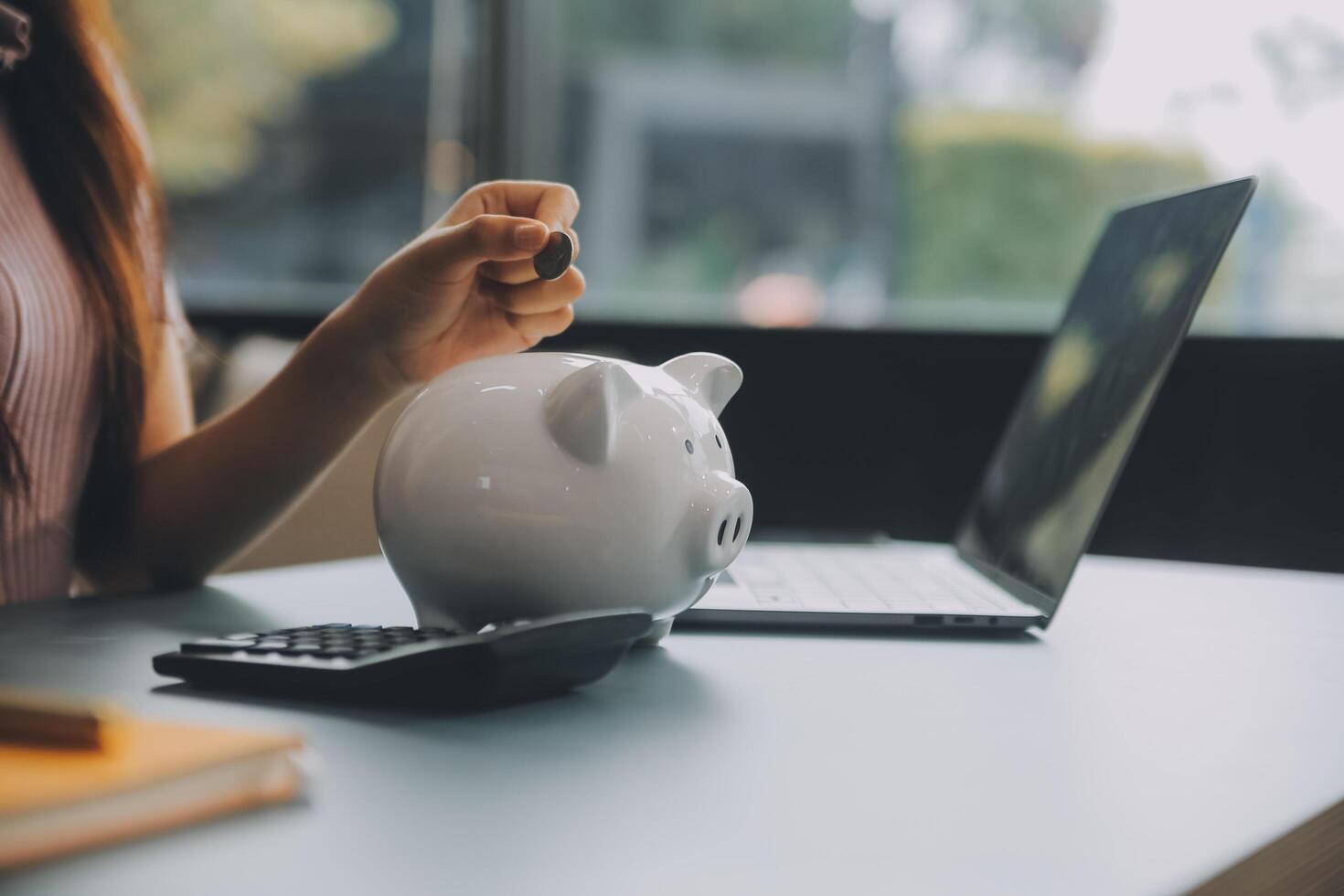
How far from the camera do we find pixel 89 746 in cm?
34

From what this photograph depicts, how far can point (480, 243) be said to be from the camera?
2.18ft

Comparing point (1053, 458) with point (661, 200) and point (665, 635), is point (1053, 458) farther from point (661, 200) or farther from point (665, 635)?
point (661, 200)

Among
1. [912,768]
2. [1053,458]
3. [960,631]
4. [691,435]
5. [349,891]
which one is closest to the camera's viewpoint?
[349,891]

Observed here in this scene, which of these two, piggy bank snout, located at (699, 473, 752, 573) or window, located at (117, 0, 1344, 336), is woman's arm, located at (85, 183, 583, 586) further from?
window, located at (117, 0, 1344, 336)

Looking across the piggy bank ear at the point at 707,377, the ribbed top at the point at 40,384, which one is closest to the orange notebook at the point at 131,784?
the piggy bank ear at the point at 707,377

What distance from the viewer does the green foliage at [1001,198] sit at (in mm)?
2434

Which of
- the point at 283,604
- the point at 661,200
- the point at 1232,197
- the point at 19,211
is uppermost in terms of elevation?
the point at 1232,197

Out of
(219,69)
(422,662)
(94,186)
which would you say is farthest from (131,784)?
(219,69)

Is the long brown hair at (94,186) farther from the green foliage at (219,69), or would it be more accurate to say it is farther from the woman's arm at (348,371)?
the green foliage at (219,69)

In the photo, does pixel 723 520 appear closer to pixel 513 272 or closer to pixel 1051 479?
pixel 513 272

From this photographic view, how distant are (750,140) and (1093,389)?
1.98m

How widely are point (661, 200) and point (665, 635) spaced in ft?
7.15

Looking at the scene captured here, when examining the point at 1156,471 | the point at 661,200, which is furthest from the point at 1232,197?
the point at 661,200

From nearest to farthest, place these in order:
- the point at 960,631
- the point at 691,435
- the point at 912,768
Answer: the point at 912,768, the point at 691,435, the point at 960,631
